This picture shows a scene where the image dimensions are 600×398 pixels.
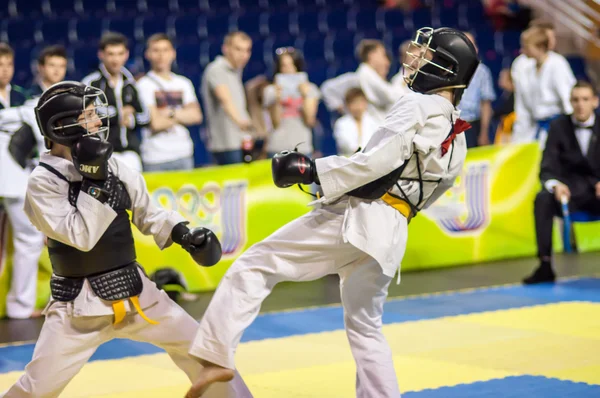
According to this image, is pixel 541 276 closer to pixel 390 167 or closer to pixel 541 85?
pixel 541 85

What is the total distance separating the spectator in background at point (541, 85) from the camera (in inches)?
383

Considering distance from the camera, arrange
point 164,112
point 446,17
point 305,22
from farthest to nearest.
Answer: point 446,17 < point 305,22 < point 164,112

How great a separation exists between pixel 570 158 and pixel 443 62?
5.06 m

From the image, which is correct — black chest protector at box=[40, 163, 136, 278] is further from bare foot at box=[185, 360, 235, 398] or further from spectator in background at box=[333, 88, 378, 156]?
spectator in background at box=[333, 88, 378, 156]

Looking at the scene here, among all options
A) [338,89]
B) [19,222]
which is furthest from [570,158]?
[19,222]

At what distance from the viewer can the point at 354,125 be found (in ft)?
32.3

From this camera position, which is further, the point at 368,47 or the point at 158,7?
the point at 158,7

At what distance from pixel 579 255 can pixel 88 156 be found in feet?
24.3

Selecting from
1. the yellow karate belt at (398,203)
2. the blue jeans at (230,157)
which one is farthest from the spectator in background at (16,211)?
the yellow karate belt at (398,203)

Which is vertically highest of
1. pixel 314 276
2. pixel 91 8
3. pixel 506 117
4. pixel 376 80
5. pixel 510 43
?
pixel 91 8

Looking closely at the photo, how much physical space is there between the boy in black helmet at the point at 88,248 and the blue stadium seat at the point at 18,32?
883cm

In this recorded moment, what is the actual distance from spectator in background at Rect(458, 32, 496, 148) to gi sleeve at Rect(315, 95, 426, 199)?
21.2ft

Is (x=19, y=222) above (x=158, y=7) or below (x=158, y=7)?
below

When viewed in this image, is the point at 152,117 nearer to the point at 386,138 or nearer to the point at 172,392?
the point at 172,392
